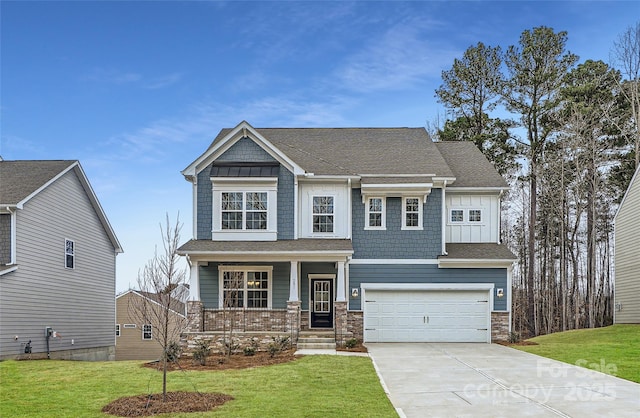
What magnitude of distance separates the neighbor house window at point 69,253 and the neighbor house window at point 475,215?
1564 cm

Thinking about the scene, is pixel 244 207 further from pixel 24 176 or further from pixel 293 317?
pixel 24 176

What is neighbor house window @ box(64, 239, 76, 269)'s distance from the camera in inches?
870

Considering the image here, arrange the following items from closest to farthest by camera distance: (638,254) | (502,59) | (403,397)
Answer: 1. (403,397)
2. (638,254)
3. (502,59)

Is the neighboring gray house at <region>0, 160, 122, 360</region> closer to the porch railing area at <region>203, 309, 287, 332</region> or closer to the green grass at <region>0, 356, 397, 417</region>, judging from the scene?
the green grass at <region>0, 356, 397, 417</region>

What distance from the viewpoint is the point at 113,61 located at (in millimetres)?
21750

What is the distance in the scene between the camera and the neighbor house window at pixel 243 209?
2100 cm

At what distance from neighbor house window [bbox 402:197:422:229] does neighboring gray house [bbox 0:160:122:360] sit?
1289 cm

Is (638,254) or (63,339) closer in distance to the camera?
(63,339)

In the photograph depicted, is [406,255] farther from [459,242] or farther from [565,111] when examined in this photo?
[565,111]

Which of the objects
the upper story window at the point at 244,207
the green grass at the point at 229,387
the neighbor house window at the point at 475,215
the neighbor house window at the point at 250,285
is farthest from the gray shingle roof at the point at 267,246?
the neighbor house window at the point at 475,215

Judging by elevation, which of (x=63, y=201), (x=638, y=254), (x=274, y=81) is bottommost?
(x=638, y=254)

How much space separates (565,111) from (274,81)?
16707 mm

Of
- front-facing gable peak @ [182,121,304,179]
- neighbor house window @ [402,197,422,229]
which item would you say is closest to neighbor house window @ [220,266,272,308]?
front-facing gable peak @ [182,121,304,179]

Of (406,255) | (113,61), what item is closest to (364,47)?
(406,255)
